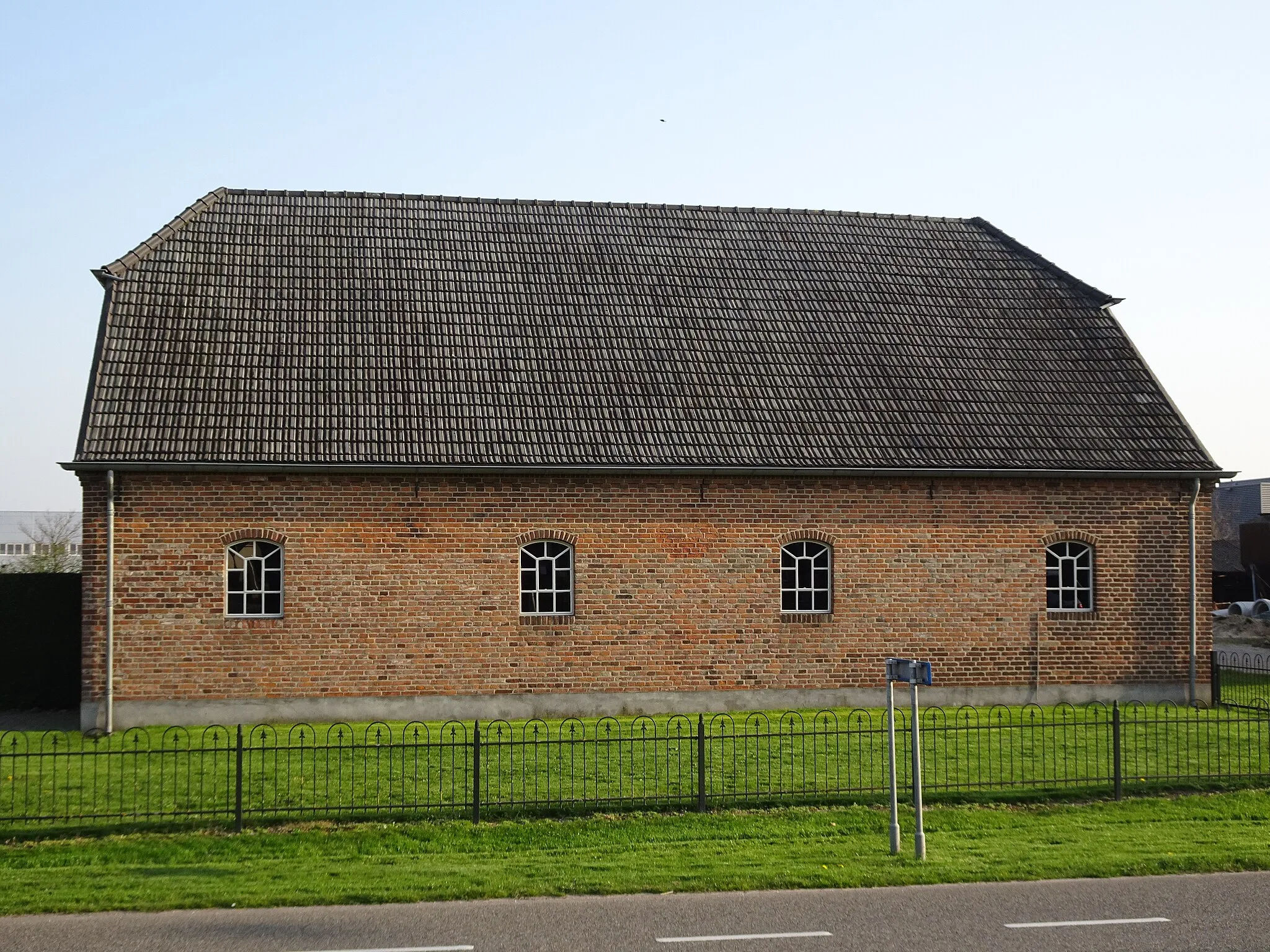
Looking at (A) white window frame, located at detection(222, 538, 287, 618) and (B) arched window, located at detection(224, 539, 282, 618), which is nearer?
(A) white window frame, located at detection(222, 538, 287, 618)

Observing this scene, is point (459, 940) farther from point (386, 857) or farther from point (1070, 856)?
point (1070, 856)

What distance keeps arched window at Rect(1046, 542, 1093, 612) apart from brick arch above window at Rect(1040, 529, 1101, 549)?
0.35 feet

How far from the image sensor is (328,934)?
8.88 m

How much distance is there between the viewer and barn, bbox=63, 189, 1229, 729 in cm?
1717

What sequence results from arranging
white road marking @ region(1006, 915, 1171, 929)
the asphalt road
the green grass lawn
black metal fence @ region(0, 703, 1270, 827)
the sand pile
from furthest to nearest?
the sand pile < black metal fence @ region(0, 703, 1270, 827) < the green grass lawn < white road marking @ region(1006, 915, 1171, 929) < the asphalt road

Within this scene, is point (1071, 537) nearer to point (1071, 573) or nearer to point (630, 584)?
point (1071, 573)

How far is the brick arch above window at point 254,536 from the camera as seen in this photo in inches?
675

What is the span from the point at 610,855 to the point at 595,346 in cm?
1018

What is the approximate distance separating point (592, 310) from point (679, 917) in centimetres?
1254

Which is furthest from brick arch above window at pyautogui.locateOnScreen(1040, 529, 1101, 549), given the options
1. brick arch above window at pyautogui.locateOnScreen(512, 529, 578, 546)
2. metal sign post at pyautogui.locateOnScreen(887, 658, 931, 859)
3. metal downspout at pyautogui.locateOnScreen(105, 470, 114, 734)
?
metal downspout at pyautogui.locateOnScreen(105, 470, 114, 734)

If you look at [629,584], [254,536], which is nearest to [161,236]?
[254,536]

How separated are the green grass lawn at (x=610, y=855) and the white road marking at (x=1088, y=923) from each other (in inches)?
46.8

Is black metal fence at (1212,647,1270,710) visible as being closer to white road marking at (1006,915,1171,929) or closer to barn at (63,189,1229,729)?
barn at (63,189,1229,729)

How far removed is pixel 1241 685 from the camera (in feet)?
74.2
